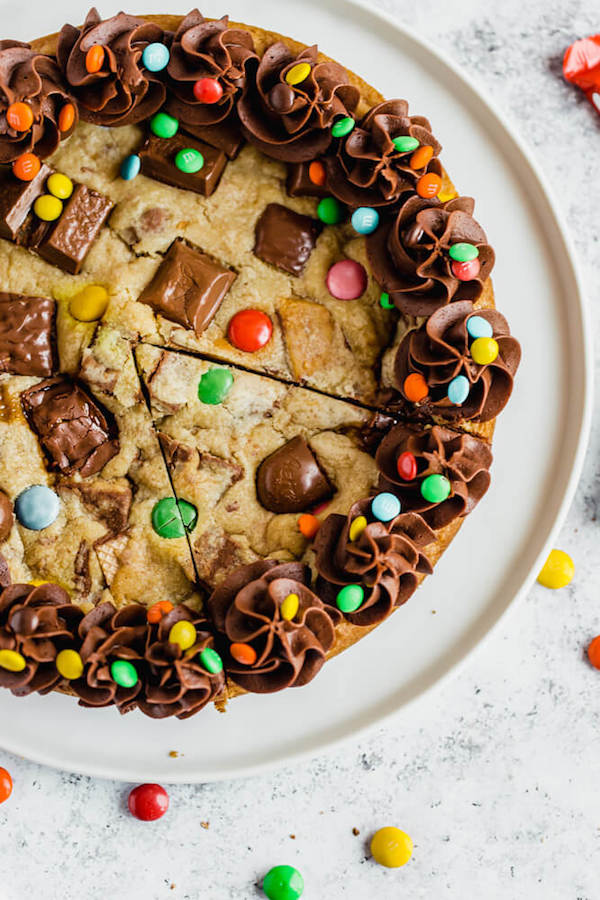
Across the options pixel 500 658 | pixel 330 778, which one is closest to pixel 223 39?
pixel 500 658

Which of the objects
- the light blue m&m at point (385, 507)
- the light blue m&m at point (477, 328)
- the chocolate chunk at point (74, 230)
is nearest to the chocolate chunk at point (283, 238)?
the chocolate chunk at point (74, 230)

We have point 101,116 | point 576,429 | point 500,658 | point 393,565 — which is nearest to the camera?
point 393,565

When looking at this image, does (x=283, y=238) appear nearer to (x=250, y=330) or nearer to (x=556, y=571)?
(x=250, y=330)

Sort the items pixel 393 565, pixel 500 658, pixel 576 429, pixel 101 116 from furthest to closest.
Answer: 1. pixel 500 658
2. pixel 576 429
3. pixel 101 116
4. pixel 393 565

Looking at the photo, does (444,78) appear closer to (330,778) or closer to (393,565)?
(393,565)

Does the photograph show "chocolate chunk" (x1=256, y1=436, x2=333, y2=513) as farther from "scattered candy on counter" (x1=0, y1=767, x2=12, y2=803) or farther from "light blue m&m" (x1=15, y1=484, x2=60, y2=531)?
"scattered candy on counter" (x1=0, y1=767, x2=12, y2=803)

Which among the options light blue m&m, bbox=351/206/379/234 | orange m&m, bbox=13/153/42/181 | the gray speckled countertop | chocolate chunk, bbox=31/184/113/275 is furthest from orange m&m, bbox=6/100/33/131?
the gray speckled countertop
